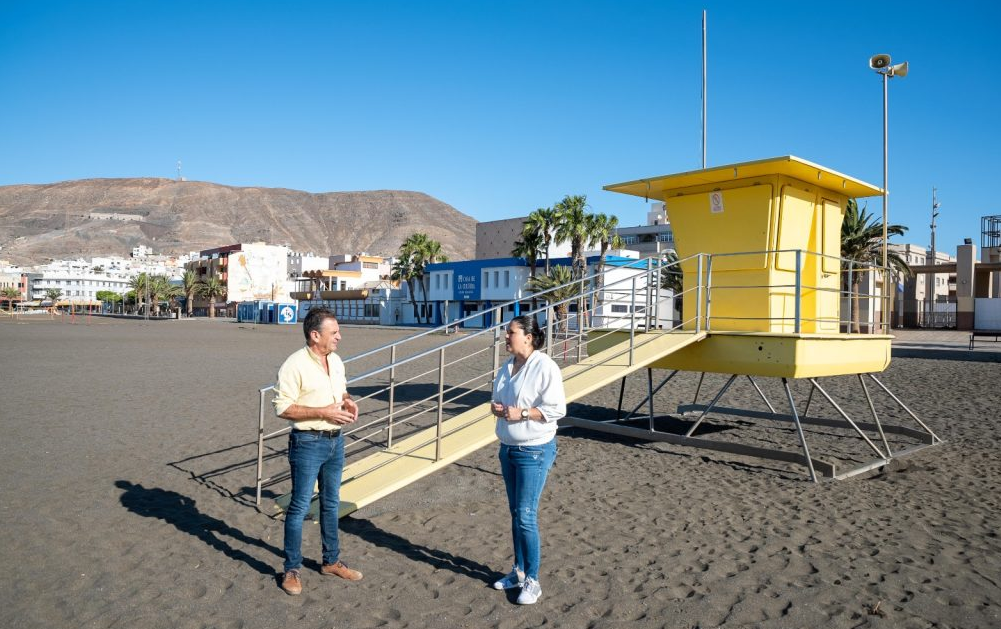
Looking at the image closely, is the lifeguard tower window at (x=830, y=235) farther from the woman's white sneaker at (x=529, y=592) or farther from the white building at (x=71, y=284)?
the white building at (x=71, y=284)

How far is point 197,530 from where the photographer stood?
6.04 m

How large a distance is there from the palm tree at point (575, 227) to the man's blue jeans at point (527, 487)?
45.6m

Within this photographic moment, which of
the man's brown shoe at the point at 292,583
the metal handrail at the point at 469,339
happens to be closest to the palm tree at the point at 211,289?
the metal handrail at the point at 469,339

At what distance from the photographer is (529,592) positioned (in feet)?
15.0

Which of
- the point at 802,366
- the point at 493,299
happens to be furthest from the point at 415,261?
the point at 802,366

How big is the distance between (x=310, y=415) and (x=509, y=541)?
221 cm

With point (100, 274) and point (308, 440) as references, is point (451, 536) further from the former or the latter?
point (100, 274)

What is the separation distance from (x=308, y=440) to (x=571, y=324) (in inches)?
1781

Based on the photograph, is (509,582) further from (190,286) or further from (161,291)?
(161,291)

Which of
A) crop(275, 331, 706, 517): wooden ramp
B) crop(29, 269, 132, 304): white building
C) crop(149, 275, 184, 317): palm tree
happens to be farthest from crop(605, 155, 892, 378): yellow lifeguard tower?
crop(29, 269, 132, 304): white building

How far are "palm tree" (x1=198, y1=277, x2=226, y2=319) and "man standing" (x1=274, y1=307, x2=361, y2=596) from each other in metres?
112

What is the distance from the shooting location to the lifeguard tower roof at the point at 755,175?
8477 mm

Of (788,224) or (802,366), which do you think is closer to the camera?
(802,366)

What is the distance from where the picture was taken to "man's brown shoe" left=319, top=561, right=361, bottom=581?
4.91 meters
